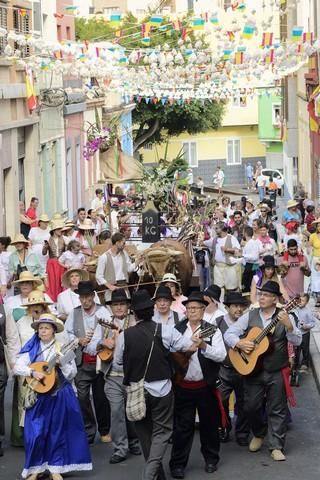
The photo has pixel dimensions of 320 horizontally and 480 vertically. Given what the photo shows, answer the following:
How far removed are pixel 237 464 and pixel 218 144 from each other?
6104cm

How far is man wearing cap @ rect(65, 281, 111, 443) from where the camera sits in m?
11.9

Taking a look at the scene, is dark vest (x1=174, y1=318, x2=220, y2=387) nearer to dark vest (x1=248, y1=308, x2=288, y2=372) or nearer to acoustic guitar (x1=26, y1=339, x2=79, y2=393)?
dark vest (x1=248, y1=308, x2=288, y2=372)

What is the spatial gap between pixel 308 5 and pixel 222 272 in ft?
69.2

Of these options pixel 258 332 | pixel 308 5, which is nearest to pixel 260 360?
pixel 258 332

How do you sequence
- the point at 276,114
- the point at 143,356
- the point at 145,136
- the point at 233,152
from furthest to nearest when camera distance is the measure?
1. the point at 233,152
2. the point at 276,114
3. the point at 145,136
4. the point at 143,356

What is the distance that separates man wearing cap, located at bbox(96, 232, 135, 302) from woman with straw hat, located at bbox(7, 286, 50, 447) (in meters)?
4.98

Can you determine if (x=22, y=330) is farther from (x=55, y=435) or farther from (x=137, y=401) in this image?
(x=137, y=401)

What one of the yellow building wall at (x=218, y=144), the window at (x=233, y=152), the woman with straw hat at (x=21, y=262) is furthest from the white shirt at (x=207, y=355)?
the window at (x=233, y=152)

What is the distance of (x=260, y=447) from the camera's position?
38.8 ft

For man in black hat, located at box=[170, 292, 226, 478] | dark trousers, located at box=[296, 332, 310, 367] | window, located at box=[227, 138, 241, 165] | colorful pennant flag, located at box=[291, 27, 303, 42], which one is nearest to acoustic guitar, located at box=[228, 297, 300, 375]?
man in black hat, located at box=[170, 292, 226, 478]

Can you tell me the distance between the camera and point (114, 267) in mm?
17125

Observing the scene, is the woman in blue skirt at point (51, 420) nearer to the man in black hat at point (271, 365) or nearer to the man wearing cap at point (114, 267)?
the man in black hat at point (271, 365)

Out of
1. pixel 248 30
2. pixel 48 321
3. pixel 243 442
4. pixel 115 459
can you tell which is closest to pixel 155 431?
pixel 115 459

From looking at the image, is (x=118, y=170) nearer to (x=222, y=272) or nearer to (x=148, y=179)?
(x=148, y=179)
